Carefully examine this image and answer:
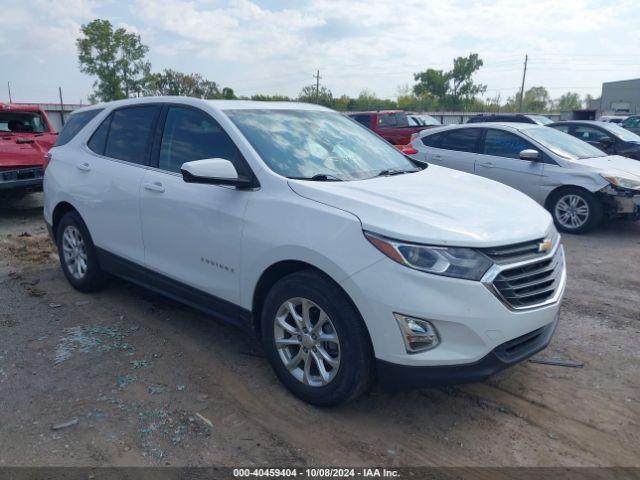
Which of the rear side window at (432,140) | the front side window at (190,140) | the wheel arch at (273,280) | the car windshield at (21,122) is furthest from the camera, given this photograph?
the car windshield at (21,122)

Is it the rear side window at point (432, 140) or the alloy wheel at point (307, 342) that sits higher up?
the rear side window at point (432, 140)

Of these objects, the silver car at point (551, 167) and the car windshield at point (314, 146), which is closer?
the car windshield at point (314, 146)

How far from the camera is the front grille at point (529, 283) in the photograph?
2811mm

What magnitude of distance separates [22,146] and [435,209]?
27.4 feet

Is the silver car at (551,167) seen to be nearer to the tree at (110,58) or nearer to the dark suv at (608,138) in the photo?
the dark suv at (608,138)

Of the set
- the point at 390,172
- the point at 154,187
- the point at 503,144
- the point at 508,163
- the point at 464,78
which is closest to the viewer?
the point at 390,172

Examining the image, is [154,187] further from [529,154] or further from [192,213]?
[529,154]

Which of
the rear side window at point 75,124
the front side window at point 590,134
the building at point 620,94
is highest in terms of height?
the building at point 620,94

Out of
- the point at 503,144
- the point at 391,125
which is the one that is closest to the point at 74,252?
the point at 503,144

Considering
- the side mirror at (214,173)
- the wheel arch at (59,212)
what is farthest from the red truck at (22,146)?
the side mirror at (214,173)

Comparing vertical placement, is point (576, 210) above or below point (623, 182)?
below

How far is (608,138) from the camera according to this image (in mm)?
12000

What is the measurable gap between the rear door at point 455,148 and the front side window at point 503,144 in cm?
18

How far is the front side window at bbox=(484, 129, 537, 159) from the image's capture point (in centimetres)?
848
